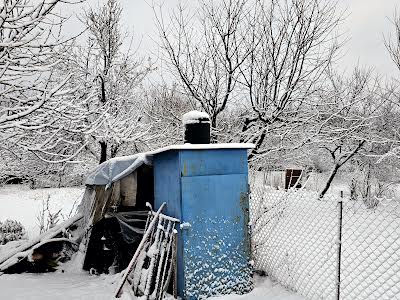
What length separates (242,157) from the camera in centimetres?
511

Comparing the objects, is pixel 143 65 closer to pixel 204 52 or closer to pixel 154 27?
pixel 154 27

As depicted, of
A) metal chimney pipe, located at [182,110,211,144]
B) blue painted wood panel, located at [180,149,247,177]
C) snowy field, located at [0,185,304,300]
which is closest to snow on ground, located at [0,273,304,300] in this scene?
snowy field, located at [0,185,304,300]

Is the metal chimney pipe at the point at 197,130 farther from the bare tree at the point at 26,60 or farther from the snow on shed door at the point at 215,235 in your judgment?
the bare tree at the point at 26,60

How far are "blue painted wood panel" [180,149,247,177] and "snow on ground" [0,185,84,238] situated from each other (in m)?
9.51

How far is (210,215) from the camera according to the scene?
15.7 feet

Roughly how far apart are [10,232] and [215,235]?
7.01 metres

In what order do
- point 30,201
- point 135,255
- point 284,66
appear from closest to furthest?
point 135,255
point 284,66
point 30,201

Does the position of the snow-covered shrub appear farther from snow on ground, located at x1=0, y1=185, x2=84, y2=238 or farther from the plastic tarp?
the plastic tarp

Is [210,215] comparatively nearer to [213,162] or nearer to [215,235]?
[215,235]

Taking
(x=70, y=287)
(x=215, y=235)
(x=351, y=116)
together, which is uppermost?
(x=351, y=116)

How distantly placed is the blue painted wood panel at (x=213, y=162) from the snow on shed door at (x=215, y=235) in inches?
3.0

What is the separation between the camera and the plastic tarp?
595 centimetres

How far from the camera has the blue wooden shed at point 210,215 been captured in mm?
4645

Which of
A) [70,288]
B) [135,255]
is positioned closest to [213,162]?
[135,255]
